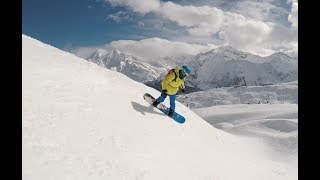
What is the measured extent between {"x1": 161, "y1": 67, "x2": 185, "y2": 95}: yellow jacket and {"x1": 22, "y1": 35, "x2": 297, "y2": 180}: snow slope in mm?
1104

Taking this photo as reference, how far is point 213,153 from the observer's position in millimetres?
14969

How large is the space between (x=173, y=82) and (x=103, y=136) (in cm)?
476

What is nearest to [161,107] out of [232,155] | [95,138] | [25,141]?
[232,155]

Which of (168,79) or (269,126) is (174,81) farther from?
(269,126)

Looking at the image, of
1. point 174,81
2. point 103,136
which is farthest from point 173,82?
point 103,136

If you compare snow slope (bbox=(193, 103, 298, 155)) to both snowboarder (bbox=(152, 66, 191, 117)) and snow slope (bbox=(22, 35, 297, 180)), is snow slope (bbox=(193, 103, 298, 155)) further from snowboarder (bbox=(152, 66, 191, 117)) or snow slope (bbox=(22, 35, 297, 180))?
snowboarder (bbox=(152, 66, 191, 117))

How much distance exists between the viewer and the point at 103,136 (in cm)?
1080

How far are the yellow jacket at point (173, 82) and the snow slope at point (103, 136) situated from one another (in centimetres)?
110

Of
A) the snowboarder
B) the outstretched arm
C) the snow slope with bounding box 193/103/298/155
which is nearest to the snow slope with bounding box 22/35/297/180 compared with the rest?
the snowboarder

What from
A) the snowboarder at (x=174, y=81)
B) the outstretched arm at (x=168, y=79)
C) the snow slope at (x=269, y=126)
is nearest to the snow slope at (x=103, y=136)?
the snowboarder at (x=174, y=81)

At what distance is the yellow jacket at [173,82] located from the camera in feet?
48.1

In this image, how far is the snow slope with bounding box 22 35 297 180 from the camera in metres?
9.03
